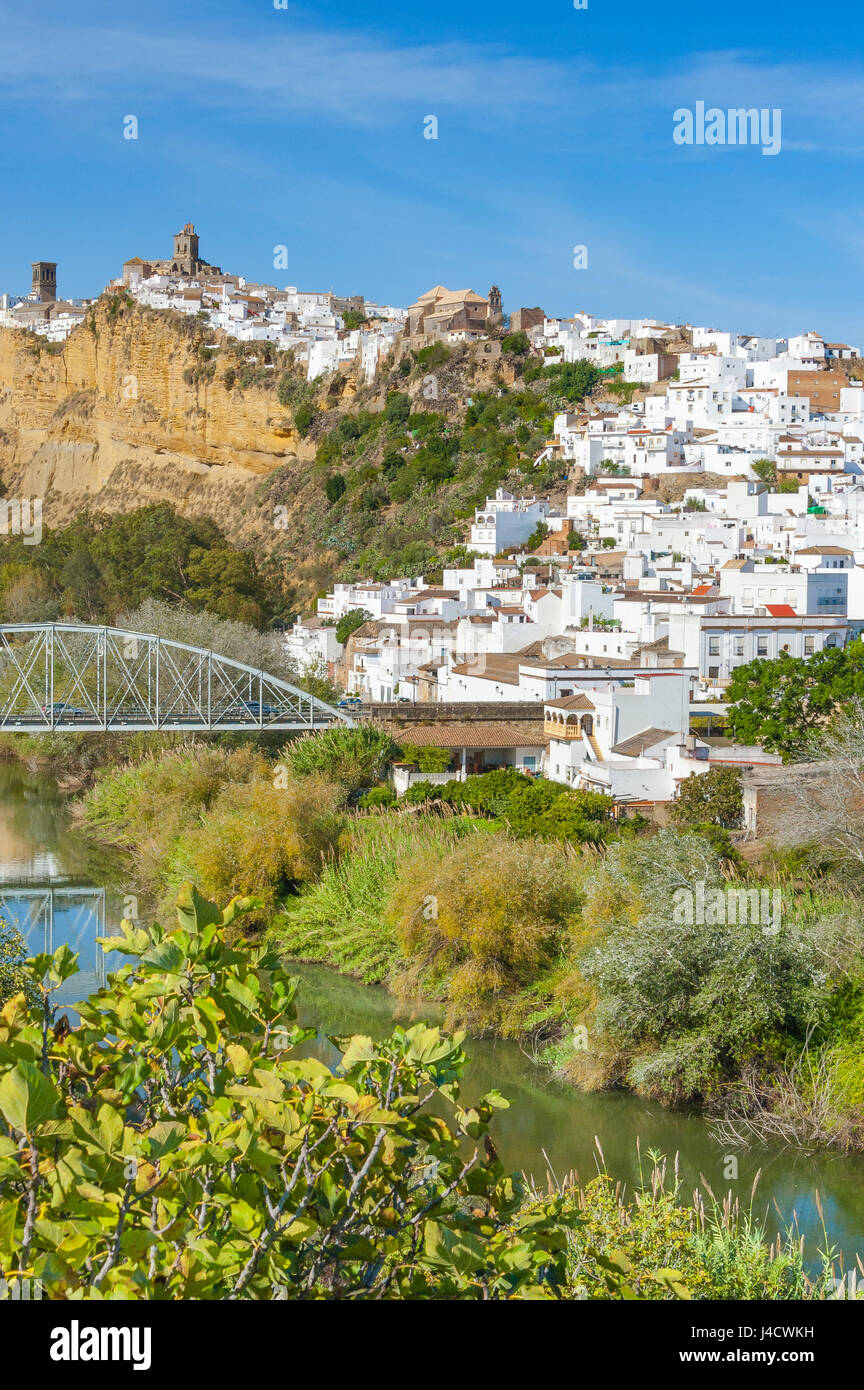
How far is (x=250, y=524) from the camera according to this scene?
63031 mm

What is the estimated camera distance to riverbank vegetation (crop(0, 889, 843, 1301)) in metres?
3.54

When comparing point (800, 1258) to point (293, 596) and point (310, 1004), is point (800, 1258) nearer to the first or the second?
point (310, 1004)

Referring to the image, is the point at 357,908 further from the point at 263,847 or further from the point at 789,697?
the point at 789,697

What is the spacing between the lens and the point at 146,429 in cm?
6838

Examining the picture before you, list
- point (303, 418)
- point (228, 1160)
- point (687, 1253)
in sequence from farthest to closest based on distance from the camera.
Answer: point (303, 418) → point (687, 1253) → point (228, 1160)

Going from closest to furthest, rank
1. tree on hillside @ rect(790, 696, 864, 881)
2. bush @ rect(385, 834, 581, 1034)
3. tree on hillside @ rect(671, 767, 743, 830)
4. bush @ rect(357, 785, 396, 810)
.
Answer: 1. bush @ rect(385, 834, 581, 1034)
2. tree on hillside @ rect(790, 696, 864, 881)
3. tree on hillside @ rect(671, 767, 743, 830)
4. bush @ rect(357, 785, 396, 810)

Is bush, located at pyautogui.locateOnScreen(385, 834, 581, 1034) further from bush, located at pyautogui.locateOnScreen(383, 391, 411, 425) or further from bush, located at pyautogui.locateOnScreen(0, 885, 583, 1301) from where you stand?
bush, located at pyautogui.locateOnScreen(383, 391, 411, 425)

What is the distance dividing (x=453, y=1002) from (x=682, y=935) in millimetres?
2857

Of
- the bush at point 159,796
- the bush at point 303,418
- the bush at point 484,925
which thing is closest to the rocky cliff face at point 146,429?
the bush at point 303,418

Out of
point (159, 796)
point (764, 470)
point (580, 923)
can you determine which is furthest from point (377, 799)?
point (764, 470)

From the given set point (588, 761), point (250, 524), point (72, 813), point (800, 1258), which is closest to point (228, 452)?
point (250, 524)

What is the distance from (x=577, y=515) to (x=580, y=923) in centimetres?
3558

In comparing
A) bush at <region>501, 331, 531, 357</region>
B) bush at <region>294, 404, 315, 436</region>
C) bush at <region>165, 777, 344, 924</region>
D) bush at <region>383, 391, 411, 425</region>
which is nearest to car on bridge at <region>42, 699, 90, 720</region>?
bush at <region>165, 777, 344, 924</region>

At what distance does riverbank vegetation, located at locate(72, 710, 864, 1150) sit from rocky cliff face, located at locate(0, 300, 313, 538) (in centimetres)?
4498
